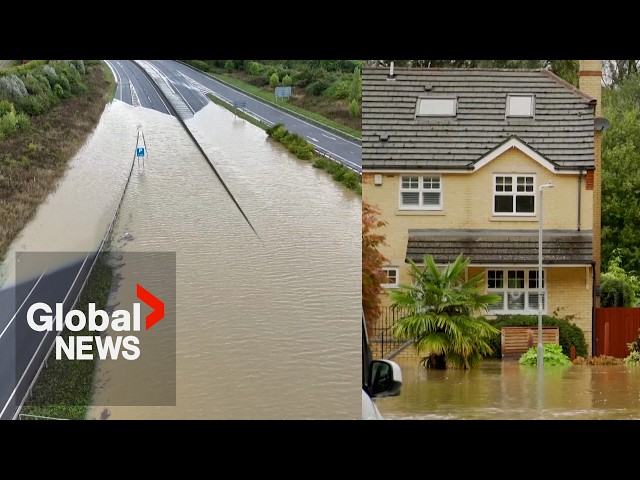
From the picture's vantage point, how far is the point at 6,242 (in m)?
7.66

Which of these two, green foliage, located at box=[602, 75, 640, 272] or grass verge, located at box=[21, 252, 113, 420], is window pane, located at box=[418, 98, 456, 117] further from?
grass verge, located at box=[21, 252, 113, 420]

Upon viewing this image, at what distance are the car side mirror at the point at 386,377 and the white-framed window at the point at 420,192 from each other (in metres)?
2.79

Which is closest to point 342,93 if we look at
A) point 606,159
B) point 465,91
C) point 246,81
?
point 246,81

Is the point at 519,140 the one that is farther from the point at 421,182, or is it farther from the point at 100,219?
the point at 100,219

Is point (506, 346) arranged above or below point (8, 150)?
below

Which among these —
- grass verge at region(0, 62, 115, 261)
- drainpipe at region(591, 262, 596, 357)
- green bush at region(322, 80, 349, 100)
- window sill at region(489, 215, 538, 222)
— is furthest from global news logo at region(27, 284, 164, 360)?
drainpipe at region(591, 262, 596, 357)

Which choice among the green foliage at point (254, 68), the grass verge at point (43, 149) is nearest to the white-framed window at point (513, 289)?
the green foliage at point (254, 68)

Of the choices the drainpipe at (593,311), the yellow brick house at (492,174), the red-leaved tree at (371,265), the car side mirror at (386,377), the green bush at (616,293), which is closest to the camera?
the car side mirror at (386,377)

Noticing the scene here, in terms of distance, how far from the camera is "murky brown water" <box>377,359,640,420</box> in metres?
8.11

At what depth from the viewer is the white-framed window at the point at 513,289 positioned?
876 cm

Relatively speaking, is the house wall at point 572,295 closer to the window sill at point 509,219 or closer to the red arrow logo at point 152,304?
the window sill at point 509,219

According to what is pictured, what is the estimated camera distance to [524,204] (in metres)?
8.78

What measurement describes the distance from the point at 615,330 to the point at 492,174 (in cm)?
166

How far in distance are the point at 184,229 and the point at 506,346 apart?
263cm
